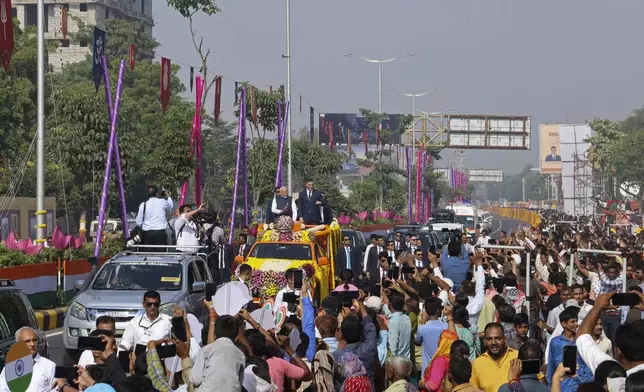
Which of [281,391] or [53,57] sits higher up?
[53,57]

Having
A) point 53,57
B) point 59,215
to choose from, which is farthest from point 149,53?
point 59,215

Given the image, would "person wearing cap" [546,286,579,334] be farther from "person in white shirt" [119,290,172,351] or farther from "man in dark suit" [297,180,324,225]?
"man in dark suit" [297,180,324,225]

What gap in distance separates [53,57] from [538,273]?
11654cm

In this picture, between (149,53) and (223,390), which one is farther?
(149,53)

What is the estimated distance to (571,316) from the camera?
10.6m

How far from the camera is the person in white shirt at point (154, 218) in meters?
21.4

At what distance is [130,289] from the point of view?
17.6 meters

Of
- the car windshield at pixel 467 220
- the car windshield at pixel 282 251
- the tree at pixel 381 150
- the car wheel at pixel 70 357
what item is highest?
the tree at pixel 381 150

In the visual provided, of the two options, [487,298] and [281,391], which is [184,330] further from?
[487,298]

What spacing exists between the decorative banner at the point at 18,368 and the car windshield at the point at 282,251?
14.5 metres

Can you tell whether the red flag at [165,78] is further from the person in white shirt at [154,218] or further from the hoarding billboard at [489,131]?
the hoarding billboard at [489,131]

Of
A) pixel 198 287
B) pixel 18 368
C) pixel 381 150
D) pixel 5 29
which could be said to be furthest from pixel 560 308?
pixel 381 150

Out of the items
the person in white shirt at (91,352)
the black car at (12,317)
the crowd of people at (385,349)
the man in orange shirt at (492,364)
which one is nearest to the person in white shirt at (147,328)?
the crowd of people at (385,349)

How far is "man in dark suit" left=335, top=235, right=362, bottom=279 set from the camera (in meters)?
24.9
